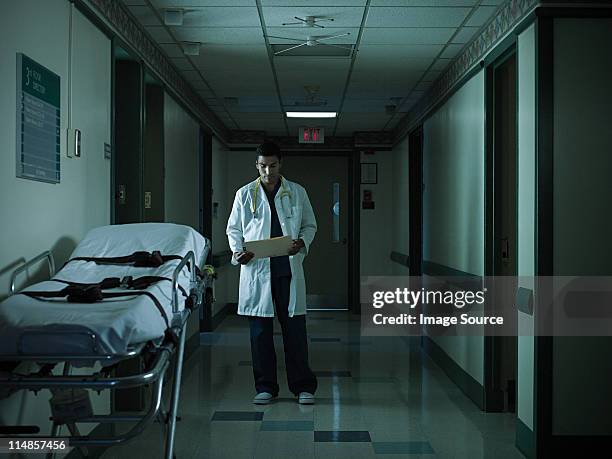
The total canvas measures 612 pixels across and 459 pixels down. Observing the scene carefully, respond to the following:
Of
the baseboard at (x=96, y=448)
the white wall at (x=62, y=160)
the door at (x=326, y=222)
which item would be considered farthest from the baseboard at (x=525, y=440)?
the door at (x=326, y=222)

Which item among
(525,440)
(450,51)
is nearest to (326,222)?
(450,51)

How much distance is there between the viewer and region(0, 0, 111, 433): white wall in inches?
109

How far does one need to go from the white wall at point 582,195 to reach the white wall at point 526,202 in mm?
133

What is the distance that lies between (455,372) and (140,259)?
3.38 metres

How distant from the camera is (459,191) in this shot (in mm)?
5645

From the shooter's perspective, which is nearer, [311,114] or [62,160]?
[62,160]

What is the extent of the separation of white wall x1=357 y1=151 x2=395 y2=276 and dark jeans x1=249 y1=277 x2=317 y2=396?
5.42 m

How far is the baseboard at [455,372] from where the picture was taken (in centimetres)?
492

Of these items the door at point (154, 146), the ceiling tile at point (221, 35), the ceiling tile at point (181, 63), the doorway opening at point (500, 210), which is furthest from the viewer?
the ceiling tile at point (181, 63)

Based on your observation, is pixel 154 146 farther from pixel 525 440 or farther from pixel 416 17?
pixel 525 440

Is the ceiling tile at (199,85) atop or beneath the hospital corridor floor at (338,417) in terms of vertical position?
atop

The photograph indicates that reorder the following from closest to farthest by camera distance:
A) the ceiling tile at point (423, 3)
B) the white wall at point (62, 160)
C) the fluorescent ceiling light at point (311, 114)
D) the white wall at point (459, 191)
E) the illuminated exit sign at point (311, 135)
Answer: the white wall at point (62, 160) < the ceiling tile at point (423, 3) < the white wall at point (459, 191) < the fluorescent ceiling light at point (311, 114) < the illuminated exit sign at point (311, 135)

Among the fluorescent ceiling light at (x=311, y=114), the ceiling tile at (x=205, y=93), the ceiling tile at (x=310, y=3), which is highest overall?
the ceiling tile at (x=310, y=3)

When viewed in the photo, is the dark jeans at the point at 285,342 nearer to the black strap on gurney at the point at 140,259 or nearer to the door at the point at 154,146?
the door at the point at 154,146
